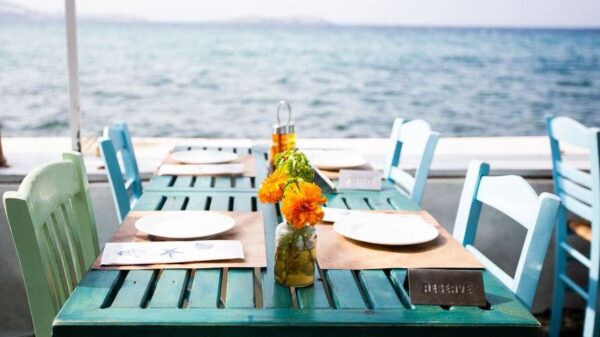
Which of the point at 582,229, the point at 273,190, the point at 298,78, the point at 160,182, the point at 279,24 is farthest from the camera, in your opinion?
the point at 279,24

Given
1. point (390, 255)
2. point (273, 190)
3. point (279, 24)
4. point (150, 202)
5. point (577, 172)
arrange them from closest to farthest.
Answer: point (273, 190), point (390, 255), point (150, 202), point (577, 172), point (279, 24)

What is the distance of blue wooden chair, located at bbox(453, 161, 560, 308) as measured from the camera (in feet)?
4.08

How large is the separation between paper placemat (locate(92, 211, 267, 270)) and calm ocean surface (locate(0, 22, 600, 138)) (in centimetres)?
2035

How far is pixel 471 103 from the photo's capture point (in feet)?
84.2

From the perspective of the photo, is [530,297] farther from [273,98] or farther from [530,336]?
[273,98]

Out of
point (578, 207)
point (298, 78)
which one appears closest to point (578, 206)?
point (578, 207)

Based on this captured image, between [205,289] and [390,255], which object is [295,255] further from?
[390,255]

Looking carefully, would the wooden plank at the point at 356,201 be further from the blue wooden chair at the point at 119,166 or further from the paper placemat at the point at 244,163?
the blue wooden chair at the point at 119,166

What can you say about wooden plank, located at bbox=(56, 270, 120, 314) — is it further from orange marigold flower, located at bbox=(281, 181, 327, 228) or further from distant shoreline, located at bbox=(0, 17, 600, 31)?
distant shoreline, located at bbox=(0, 17, 600, 31)

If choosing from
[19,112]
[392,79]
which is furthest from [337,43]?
[19,112]

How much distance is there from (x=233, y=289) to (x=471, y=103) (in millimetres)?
25520

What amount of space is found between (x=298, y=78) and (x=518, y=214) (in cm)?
2564

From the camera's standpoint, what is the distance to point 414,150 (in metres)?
2.33

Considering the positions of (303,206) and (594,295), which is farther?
(594,295)
